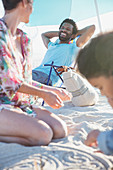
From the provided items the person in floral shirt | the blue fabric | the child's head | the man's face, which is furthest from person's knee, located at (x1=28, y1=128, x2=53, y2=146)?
the man's face

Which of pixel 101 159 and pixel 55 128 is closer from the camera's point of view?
pixel 101 159

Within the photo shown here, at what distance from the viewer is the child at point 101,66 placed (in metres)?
0.96

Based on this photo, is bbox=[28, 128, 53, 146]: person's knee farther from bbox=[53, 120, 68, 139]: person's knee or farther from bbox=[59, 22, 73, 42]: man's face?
bbox=[59, 22, 73, 42]: man's face

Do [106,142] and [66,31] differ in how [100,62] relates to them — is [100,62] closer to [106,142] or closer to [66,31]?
[106,142]

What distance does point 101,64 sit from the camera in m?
0.97

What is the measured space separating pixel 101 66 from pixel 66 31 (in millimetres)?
2225

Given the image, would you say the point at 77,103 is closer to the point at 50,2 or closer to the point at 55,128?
the point at 55,128

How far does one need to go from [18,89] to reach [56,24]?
3.97 m

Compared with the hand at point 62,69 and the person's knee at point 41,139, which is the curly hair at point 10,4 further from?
the hand at point 62,69

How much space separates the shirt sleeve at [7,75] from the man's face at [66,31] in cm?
186

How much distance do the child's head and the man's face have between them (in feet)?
6.96

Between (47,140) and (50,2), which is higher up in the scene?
(50,2)

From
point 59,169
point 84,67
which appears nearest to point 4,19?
point 84,67

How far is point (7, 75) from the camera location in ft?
4.29
